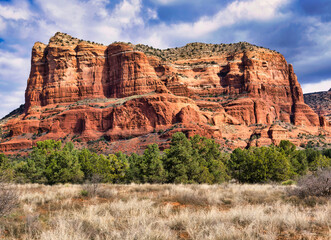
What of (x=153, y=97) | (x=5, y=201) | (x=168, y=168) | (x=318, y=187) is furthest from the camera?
(x=153, y=97)

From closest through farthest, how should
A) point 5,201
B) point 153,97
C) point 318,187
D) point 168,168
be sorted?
point 5,201
point 318,187
point 168,168
point 153,97

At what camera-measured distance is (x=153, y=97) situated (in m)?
80.1

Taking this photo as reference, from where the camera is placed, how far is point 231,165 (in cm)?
3316

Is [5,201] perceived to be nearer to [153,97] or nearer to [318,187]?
[318,187]

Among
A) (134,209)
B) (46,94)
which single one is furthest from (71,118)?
(134,209)

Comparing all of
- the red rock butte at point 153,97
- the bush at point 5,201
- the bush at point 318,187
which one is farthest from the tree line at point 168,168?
the red rock butte at point 153,97

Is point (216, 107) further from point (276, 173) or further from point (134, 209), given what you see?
point (134, 209)

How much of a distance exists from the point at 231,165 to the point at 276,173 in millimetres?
9378

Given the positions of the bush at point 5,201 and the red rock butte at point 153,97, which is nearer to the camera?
the bush at point 5,201

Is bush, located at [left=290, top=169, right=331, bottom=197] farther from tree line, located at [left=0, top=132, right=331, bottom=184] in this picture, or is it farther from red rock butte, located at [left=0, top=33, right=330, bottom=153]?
red rock butte, located at [left=0, top=33, right=330, bottom=153]

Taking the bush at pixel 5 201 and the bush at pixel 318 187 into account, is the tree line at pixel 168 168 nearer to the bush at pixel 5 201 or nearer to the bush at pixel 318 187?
Result: the bush at pixel 318 187

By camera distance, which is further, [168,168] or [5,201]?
[168,168]

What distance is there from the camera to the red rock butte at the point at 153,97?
78.4 meters

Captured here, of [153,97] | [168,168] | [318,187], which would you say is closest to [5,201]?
[318,187]
